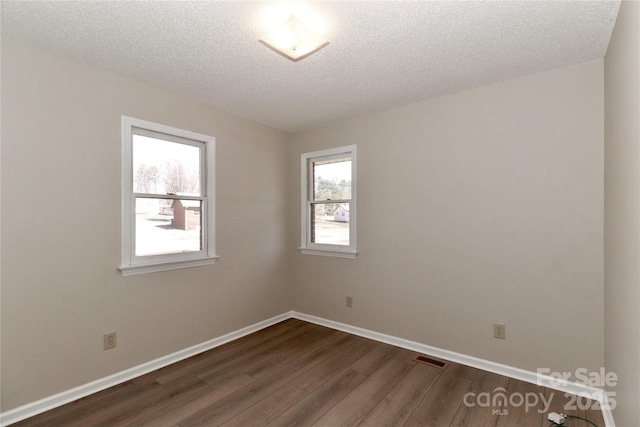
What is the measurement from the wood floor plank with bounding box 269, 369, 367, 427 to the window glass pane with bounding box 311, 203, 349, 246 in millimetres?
1536

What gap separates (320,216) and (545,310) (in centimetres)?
252

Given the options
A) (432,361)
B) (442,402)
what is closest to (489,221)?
(432,361)

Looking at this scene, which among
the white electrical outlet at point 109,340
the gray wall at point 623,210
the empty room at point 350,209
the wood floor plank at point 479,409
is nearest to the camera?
the gray wall at point 623,210

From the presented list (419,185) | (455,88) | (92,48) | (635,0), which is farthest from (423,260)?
(92,48)

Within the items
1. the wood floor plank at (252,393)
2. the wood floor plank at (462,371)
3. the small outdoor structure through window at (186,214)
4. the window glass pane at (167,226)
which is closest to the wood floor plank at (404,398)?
the wood floor plank at (462,371)

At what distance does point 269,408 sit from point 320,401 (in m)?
0.38

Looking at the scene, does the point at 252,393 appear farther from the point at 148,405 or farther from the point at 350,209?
the point at 350,209

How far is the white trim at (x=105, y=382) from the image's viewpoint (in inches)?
81.3

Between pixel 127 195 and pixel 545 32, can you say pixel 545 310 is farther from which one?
pixel 127 195

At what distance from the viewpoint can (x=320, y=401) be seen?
7.57 feet

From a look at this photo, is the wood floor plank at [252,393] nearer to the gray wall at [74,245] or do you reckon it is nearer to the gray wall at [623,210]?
the gray wall at [74,245]

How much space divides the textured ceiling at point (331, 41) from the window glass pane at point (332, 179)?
1.06 m

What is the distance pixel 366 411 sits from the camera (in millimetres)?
2186

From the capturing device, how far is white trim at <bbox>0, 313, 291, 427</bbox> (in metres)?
2.06
